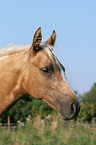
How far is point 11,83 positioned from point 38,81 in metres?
0.31

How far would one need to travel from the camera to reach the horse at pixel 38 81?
7.17 feet

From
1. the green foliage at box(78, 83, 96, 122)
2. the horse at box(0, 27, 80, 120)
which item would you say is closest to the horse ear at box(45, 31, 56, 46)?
the horse at box(0, 27, 80, 120)

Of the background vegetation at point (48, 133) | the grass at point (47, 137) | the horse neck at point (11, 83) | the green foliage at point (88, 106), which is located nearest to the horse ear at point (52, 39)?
the horse neck at point (11, 83)

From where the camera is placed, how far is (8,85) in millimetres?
2289

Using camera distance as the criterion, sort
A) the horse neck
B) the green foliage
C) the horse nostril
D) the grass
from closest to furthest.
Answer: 1. the horse nostril
2. the horse neck
3. the grass
4. the green foliage

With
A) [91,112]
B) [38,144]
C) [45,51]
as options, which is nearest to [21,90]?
[45,51]

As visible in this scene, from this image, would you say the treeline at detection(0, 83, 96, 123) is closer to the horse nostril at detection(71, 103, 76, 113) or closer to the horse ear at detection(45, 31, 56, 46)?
the horse ear at detection(45, 31, 56, 46)

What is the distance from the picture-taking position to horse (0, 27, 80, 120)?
219 cm

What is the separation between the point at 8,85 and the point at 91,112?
14.8 m

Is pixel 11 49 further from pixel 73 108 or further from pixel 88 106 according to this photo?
pixel 88 106

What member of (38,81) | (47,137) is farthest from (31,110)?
(38,81)

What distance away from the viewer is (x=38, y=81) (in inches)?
88.0

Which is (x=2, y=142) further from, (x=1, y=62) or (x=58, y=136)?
(x=1, y=62)

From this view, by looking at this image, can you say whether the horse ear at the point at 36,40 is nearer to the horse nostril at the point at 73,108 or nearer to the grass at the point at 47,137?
the horse nostril at the point at 73,108
